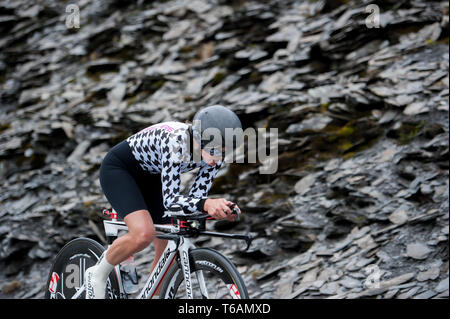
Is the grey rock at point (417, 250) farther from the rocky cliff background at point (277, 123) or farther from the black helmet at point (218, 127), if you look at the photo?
the black helmet at point (218, 127)

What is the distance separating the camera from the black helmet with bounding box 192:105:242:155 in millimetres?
4316

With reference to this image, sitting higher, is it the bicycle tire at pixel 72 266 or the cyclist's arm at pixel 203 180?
the cyclist's arm at pixel 203 180

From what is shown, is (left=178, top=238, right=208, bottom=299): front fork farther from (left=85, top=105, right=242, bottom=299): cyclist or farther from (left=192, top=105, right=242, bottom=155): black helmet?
(left=192, top=105, right=242, bottom=155): black helmet

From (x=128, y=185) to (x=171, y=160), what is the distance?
75 centimetres

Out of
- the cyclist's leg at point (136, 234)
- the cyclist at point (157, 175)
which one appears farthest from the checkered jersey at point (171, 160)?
the cyclist's leg at point (136, 234)

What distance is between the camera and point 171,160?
4.57 metres

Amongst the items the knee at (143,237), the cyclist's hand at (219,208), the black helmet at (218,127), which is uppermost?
the black helmet at (218,127)

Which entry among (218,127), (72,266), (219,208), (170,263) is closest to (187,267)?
(170,263)

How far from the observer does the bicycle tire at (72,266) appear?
5816 mm

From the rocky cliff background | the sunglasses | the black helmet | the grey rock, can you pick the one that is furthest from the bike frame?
the grey rock

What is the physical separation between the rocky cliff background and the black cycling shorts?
2.96 meters

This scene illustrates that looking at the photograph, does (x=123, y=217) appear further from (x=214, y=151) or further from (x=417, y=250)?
(x=417, y=250)
